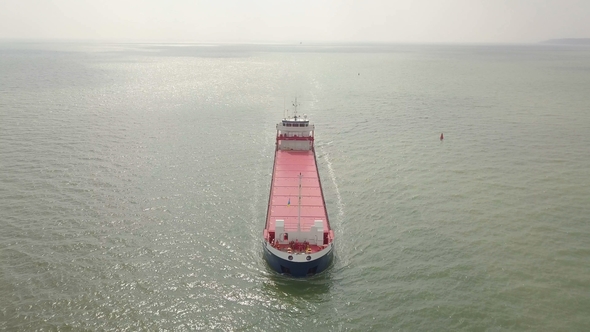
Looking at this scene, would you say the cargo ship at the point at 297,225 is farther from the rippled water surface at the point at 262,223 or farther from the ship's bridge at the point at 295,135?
the ship's bridge at the point at 295,135

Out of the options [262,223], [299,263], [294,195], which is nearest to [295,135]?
[294,195]

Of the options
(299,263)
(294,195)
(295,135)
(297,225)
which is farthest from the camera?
(295,135)

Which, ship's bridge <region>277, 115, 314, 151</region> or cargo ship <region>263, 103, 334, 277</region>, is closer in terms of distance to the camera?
cargo ship <region>263, 103, 334, 277</region>

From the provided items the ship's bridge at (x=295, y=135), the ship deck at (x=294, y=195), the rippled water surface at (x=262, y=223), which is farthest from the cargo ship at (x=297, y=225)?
the ship's bridge at (x=295, y=135)

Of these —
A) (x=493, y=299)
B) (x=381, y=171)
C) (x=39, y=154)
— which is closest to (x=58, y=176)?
(x=39, y=154)

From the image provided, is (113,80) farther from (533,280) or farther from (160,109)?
(533,280)

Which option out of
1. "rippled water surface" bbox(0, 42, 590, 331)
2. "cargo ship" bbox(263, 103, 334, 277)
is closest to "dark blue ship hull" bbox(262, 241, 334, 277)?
"cargo ship" bbox(263, 103, 334, 277)

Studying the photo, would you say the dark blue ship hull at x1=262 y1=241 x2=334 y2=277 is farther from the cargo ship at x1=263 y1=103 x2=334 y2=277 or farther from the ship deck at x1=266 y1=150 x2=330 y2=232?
the ship deck at x1=266 y1=150 x2=330 y2=232

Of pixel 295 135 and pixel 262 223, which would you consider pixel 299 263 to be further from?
pixel 295 135
